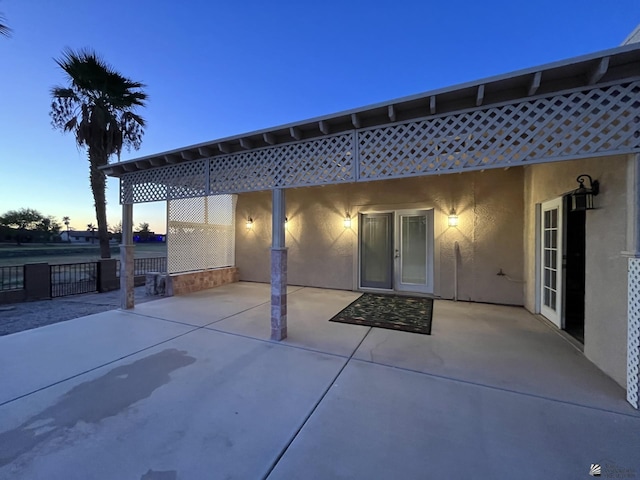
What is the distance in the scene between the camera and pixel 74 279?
766 cm

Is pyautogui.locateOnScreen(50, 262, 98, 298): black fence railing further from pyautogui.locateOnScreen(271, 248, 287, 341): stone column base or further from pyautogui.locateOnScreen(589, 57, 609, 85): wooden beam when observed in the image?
pyautogui.locateOnScreen(589, 57, 609, 85): wooden beam

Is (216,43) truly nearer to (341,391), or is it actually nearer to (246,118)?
(246,118)

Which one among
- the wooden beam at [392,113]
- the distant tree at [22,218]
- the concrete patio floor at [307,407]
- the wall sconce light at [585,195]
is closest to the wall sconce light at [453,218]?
the concrete patio floor at [307,407]

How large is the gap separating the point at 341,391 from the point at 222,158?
12.7 feet

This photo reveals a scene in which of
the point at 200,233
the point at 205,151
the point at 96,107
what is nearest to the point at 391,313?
the point at 205,151

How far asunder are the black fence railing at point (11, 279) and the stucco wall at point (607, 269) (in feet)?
36.4

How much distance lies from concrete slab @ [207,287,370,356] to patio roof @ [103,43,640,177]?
2.92 meters

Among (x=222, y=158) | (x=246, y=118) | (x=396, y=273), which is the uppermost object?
(x=246, y=118)

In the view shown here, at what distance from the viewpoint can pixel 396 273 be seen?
6738mm

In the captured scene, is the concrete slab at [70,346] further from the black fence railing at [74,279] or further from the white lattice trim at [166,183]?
the black fence railing at [74,279]

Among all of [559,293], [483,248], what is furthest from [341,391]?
[483,248]

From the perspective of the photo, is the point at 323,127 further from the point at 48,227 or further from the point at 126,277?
the point at 48,227

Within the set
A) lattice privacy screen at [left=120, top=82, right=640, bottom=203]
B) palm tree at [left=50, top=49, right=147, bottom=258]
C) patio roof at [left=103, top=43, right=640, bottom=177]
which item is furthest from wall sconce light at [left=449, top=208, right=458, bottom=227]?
palm tree at [left=50, top=49, right=147, bottom=258]

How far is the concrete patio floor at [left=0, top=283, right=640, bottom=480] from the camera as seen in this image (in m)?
1.66
